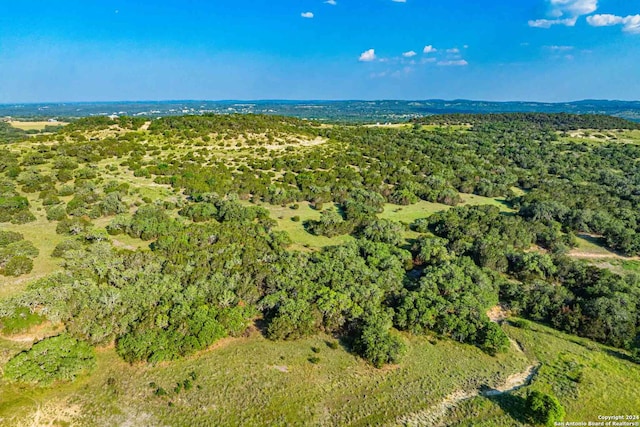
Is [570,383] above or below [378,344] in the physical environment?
below

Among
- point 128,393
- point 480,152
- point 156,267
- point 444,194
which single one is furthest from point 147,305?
point 480,152

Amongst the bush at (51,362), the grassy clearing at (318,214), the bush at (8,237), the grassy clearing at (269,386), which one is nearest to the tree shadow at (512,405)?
the grassy clearing at (269,386)

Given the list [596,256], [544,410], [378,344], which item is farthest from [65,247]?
[596,256]

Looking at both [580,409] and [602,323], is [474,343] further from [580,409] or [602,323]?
[602,323]

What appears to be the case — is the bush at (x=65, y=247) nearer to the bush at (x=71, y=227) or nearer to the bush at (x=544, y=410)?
the bush at (x=71, y=227)

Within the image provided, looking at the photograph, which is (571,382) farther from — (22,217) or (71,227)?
(22,217)
